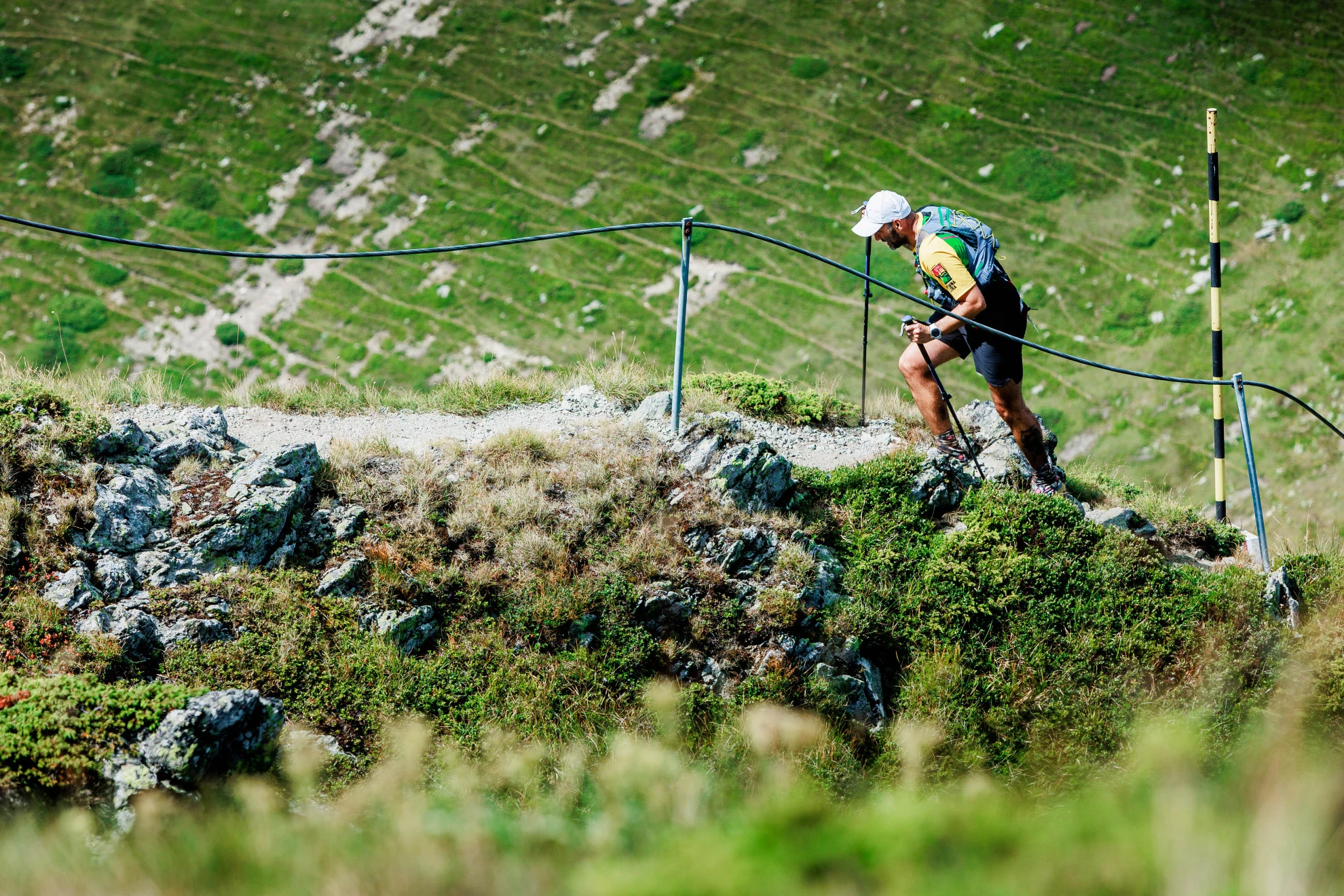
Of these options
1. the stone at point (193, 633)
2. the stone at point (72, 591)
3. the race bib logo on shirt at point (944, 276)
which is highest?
the race bib logo on shirt at point (944, 276)

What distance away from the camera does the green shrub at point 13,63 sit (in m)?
23.8

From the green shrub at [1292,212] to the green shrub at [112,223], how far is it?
881 inches

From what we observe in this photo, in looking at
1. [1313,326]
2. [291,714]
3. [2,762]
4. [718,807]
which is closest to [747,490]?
[291,714]

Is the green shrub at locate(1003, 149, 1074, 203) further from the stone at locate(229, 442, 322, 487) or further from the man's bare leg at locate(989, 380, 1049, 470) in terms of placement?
the stone at locate(229, 442, 322, 487)

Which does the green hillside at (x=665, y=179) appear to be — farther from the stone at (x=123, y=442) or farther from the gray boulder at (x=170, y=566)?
the gray boulder at (x=170, y=566)

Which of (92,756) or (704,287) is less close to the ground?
(92,756)

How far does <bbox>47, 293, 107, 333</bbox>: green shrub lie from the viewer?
18.3 meters

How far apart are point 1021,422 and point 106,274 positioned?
18.6 metres

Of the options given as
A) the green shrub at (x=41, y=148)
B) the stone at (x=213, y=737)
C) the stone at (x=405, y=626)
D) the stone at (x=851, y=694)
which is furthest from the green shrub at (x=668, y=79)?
the stone at (x=213, y=737)

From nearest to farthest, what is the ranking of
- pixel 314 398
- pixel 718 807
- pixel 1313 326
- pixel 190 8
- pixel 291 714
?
pixel 718 807 < pixel 291 714 < pixel 314 398 < pixel 1313 326 < pixel 190 8

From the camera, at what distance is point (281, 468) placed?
7258mm

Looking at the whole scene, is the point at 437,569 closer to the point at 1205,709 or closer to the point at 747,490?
the point at 747,490

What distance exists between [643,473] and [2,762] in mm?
4456

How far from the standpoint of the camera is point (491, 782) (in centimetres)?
548
